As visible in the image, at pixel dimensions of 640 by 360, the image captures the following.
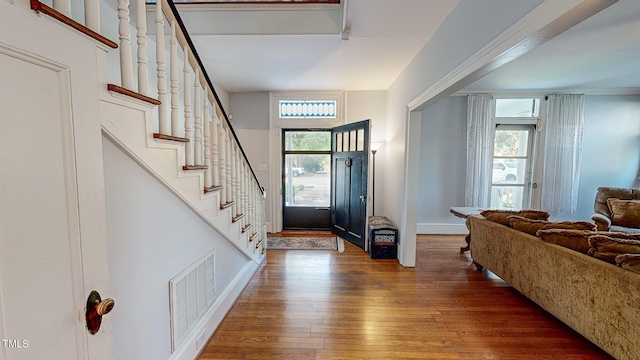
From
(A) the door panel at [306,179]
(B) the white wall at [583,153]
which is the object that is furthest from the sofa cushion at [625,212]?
(A) the door panel at [306,179]

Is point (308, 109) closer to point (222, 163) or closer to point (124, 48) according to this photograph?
point (222, 163)

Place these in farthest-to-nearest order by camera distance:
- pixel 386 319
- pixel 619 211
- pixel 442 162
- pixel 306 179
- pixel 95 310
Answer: pixel 306 179
pixel 442 162
pixel 619 211
pixel 386 319
pixel 95 310

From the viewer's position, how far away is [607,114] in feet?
14.6

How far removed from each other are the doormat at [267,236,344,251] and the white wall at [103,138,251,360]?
2379 millimetres

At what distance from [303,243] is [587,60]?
4629 millimetres

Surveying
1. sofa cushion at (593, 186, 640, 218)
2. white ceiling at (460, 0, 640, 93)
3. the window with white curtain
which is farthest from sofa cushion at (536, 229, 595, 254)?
sofa cushion at (593, 186, 640, 218)

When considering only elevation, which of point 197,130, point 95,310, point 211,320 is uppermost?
point 197,130

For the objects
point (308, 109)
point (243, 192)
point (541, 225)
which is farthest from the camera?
point (308, 109)

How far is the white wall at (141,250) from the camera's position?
1119 millimetres

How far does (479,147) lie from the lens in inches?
176

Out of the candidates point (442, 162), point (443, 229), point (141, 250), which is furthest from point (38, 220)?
point (443, 229)

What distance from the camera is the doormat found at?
397cm

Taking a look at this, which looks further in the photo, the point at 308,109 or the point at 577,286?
the point at 308,109

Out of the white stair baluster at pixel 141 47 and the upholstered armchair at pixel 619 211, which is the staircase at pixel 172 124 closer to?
the white stair baluster at pixel 141 47
